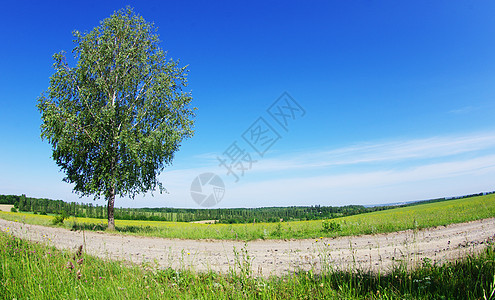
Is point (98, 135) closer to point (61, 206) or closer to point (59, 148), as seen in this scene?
point (59, 148)

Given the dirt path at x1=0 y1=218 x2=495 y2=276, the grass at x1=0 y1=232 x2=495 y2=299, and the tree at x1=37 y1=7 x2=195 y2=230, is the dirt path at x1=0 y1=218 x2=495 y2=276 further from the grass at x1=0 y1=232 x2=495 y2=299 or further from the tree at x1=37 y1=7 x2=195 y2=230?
the tree at x1=37 y1=7 x2=195 y2=230

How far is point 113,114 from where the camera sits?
1764 centimetres

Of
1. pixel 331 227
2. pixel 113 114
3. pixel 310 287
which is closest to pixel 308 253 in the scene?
pixel 310 287

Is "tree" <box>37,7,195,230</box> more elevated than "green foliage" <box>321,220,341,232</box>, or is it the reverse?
"tree" <box>37,7,195,230</box>

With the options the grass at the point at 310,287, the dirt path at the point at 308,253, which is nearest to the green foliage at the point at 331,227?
the dirt path at the point at 308,253

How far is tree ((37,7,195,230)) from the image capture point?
17.6m

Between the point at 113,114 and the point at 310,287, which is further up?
the point at 113,114

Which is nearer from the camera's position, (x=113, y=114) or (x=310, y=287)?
(x=310, y=287)

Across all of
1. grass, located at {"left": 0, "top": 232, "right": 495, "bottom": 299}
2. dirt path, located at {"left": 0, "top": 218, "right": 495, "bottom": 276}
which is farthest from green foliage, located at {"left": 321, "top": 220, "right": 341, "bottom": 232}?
grass, located at {"left": 0, "top": 232, "right": 495, "bottom": 299}

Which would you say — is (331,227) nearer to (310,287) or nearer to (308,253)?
(308,253)

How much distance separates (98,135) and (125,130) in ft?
6.97

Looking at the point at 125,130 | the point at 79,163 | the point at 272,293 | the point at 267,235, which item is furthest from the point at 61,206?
the point at 272,293

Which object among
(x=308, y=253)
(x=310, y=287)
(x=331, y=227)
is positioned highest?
(x=310, y=287)

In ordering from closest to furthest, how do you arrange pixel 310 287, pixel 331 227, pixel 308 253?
pixel 310 287, pixel 308 253, pixel 331 227
